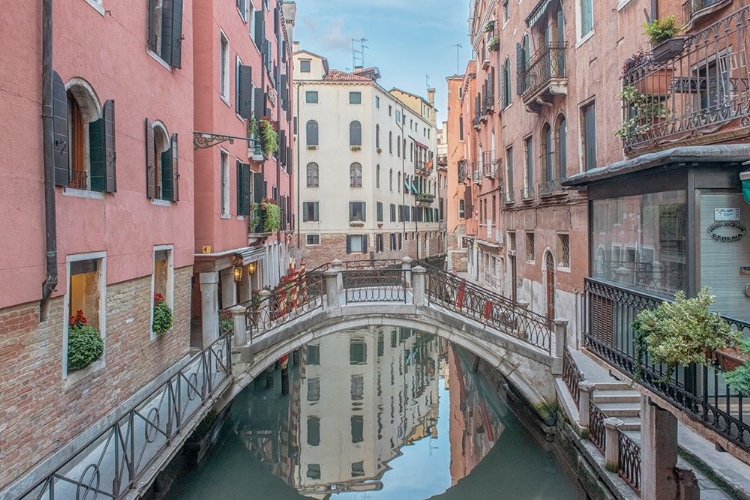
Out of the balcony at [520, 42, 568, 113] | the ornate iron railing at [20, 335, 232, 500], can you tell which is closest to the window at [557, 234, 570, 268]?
the balcony at [520, 42, 568, 113]

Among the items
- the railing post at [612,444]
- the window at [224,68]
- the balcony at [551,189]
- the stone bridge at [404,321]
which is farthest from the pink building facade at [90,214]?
the balcony at [551,189]

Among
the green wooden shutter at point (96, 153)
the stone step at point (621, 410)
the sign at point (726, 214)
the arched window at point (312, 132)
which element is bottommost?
the stone step at point (621, 410)

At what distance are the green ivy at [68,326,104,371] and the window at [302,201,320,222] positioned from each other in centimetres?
3130

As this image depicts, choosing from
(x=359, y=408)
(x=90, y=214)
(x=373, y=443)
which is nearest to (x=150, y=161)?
(x=90, y=214)

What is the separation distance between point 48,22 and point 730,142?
24.5 ft

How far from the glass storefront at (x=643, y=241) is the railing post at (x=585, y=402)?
2.48 meters

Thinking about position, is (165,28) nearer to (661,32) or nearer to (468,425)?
(661,32)

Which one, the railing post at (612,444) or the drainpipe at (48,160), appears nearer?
the drainpipe at (48,160)

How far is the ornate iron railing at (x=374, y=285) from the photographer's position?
1404 cm

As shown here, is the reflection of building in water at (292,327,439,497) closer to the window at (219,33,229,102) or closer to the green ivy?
the green ivy

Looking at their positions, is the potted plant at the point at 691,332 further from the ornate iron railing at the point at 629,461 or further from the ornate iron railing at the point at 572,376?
the ornate iron railing at the point at 572,376

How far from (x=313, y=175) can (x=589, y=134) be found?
27.1m

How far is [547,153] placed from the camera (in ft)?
54.7

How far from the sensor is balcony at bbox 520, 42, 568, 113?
14664 millimetres
